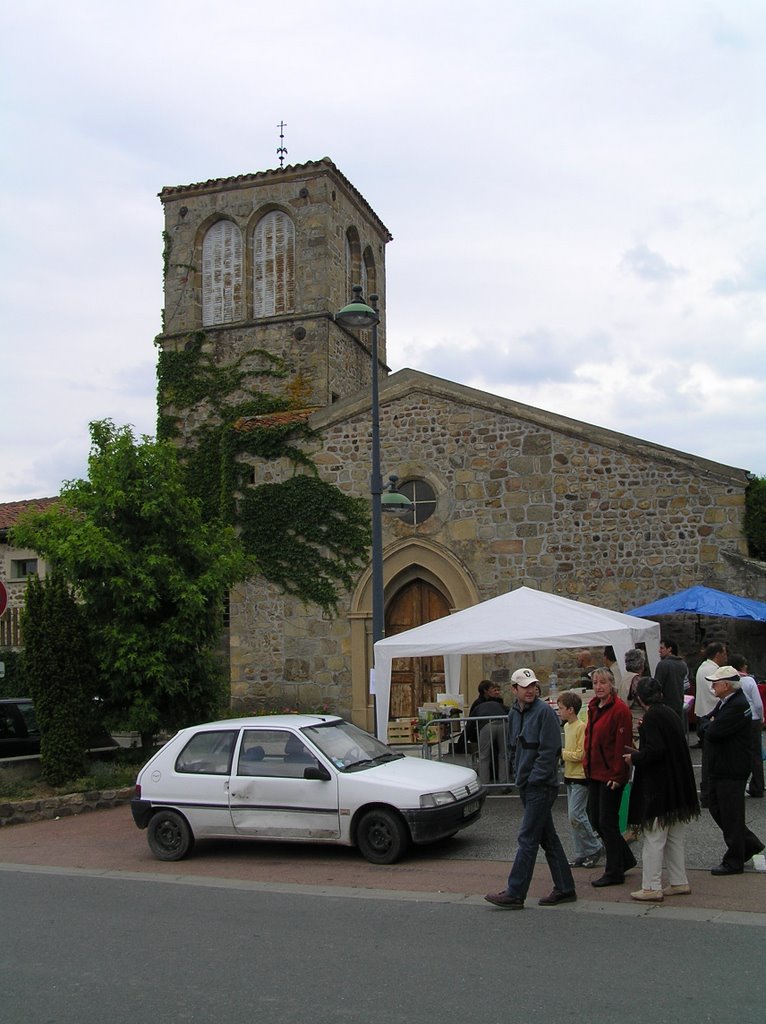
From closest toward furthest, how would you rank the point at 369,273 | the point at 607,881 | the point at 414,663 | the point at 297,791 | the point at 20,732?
1. the point at 607,881
2. the point at 297,791
3. the point at 20,732
4. the point at 414,663
5. the point at 369,273

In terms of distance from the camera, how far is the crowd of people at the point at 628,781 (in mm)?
7273

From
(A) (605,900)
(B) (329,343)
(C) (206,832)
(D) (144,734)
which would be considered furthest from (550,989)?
(B) (329,343)

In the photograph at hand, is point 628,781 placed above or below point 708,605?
below

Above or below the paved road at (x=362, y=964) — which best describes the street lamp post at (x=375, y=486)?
above

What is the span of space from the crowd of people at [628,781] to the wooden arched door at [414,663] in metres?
10.8

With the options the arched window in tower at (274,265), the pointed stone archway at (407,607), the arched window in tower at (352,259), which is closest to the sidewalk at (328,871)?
the pointed stone archway at (407,607)

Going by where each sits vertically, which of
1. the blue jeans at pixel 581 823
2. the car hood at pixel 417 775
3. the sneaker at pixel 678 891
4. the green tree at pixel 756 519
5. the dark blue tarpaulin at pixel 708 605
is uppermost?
the green tree at pixel 756 519

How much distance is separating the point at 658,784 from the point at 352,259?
67.7 feet

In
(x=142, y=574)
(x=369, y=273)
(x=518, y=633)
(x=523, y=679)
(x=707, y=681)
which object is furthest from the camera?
(x=369, y=273)

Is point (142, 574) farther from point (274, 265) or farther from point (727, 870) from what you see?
point (274, 265)

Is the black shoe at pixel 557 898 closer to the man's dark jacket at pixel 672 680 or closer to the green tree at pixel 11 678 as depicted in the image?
the man's dark jacket at pixel 672 680

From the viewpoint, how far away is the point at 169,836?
9.95 metres

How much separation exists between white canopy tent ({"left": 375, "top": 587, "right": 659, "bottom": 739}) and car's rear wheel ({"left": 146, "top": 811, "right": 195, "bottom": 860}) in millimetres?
3557

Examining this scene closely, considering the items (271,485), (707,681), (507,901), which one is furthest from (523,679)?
(271,485)
